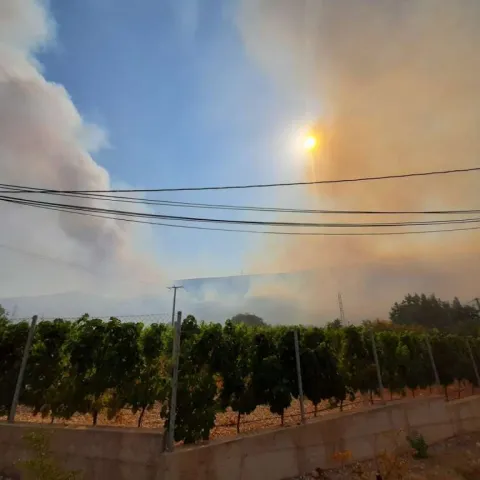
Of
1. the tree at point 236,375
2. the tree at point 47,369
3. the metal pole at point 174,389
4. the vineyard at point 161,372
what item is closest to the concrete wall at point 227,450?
the metal pole at point 174,389

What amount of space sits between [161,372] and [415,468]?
4998 millimetres

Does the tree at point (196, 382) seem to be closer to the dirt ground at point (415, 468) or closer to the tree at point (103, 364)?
the tree at point (103, 364)

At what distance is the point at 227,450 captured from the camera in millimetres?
4637

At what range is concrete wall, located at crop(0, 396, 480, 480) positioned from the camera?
4.35 meters

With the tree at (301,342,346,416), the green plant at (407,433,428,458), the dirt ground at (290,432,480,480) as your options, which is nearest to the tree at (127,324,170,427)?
the dirt ground at (290,432,480,480)

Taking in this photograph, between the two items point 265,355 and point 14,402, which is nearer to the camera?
point 14,402

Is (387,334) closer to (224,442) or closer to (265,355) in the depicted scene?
(265,355)

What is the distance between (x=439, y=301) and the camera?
70250mm

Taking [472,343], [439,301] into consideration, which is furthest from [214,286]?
[472,343]

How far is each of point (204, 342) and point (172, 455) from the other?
1970mm

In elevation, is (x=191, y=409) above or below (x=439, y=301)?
below

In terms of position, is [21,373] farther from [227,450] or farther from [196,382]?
[227,450]

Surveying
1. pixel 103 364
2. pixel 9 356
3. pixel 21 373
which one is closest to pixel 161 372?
pixel 103 364

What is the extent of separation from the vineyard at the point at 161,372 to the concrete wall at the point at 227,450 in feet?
1.60
